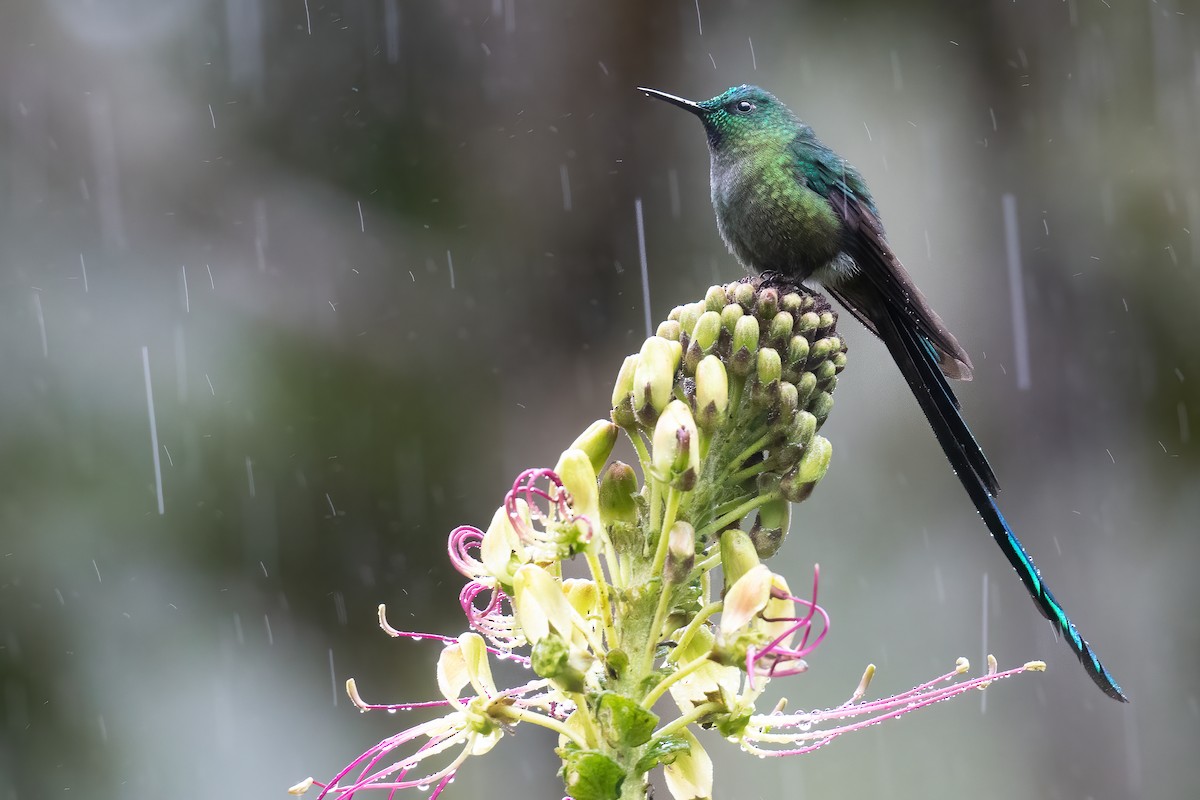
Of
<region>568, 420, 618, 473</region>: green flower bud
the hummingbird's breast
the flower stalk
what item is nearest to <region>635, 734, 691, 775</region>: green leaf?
the flower stalk

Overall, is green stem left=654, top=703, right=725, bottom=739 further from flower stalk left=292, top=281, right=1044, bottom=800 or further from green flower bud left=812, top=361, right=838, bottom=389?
green flower bud left=812, top=361, right=838, bottom=389

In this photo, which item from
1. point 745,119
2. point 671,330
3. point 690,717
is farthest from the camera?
point 745,119

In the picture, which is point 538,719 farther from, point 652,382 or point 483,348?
point 483,348

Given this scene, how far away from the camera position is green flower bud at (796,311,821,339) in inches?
63.1

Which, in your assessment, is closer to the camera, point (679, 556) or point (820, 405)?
point (679, 556)

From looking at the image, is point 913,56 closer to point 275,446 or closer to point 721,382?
point 275,446

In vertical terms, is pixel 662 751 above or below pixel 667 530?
below

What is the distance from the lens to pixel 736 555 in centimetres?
150

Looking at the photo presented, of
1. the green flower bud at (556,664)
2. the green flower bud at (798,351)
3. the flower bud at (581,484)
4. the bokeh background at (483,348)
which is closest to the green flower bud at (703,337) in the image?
Answer: the green flower bud at (798,351)

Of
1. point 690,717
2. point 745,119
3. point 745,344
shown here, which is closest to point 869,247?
point 745,119

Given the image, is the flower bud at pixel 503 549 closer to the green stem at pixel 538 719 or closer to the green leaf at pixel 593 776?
the green stem at pixel 538 719

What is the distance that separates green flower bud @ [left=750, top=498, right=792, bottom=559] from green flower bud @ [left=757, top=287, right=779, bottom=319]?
0.86ft

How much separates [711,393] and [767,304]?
0.17 m

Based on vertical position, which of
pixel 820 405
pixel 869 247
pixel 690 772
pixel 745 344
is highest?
pixel 869 247
